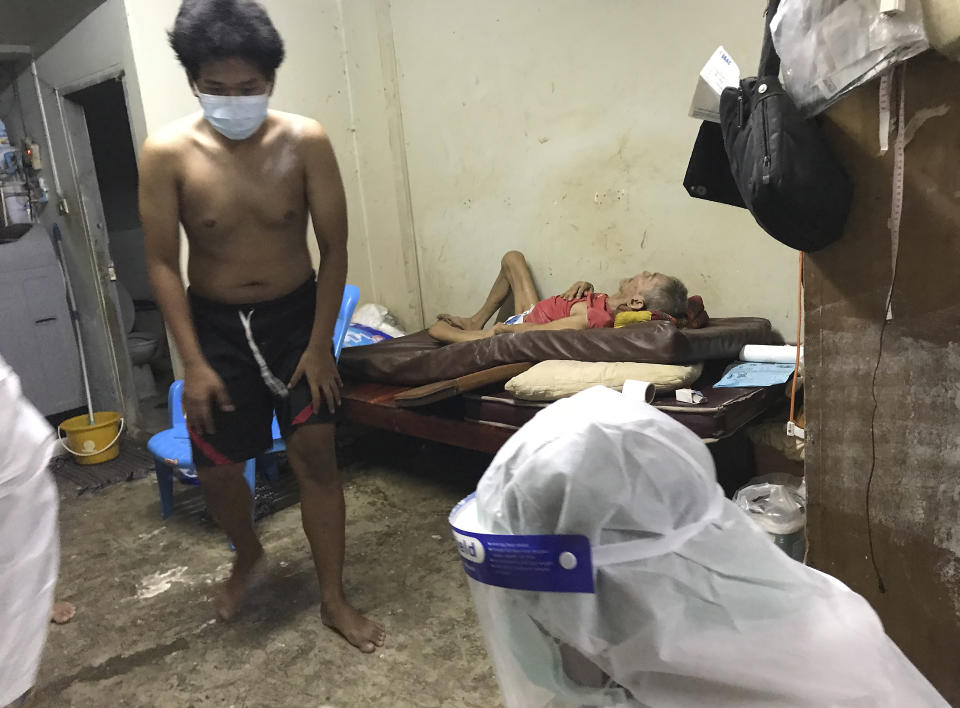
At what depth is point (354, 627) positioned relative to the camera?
1850 mm

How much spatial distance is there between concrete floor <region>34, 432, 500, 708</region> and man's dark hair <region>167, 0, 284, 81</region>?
5.05 ft

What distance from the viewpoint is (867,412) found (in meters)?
1.34

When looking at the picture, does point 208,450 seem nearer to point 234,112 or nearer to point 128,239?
point 234,112

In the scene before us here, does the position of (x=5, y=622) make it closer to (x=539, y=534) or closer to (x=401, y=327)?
(x=539, y=534)

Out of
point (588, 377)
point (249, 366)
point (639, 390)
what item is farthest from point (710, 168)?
point (249, 366)

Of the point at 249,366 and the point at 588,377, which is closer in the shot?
the point at 249,366

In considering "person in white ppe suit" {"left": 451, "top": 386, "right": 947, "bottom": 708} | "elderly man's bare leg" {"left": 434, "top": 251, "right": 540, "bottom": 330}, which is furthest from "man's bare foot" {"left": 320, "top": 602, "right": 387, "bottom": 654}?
"elderly man's bare leg" {"left": 434, "top": 251, "right": 540, "bottom": 330}

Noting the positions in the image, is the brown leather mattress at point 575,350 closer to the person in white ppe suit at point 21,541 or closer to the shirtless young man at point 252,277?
the shirtless young man at point 252,277

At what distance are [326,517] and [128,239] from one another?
403 cm

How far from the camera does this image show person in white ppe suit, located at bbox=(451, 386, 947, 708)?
2.11ft

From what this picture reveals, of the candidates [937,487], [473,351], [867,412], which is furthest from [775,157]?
[473,351]

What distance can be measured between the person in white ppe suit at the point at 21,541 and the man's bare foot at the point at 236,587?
0.76 meters

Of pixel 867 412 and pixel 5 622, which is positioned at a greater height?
pixel 867 412

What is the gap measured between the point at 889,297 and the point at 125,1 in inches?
123
